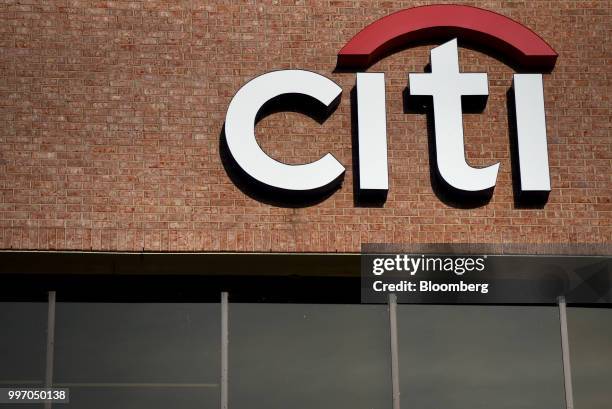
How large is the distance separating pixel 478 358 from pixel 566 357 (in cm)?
105

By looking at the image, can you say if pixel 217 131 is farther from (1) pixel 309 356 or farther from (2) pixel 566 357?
(2) pixel 566 357

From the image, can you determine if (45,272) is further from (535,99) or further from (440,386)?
(535,99)

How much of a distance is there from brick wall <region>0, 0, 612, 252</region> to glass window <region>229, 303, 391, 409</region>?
31.9 inches

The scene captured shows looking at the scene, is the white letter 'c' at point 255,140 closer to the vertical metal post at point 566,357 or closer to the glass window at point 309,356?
the glass window at point 309,356

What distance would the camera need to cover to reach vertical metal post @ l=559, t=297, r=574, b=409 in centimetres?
1269

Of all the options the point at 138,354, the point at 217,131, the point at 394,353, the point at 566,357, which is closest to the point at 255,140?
the point at 217,131

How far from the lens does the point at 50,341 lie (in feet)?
41.5

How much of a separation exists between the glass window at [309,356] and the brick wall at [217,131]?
0.81m

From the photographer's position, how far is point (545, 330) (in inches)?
510

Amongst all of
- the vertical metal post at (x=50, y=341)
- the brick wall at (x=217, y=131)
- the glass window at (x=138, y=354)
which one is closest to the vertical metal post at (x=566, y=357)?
the brick wall at (x=217, y=131)

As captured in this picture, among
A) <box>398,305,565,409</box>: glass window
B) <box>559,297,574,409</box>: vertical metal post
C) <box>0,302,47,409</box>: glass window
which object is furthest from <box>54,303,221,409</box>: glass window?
<box>559,297,574,409</box>: vertical metal post

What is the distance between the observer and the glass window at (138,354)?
12516mm

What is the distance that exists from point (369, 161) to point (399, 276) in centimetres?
140

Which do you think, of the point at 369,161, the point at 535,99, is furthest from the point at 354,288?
the point at 535,99
